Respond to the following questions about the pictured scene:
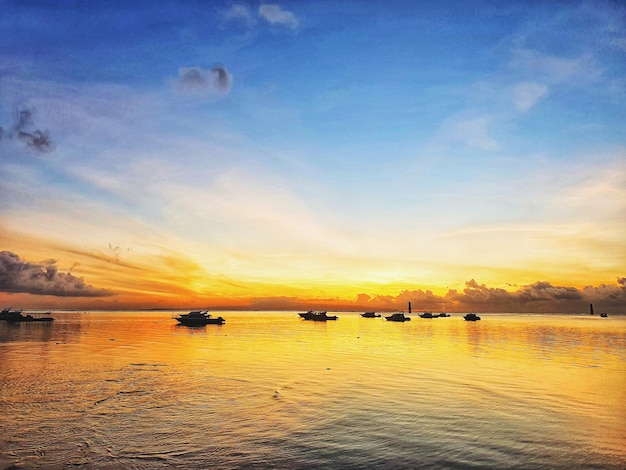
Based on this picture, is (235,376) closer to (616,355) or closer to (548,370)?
(548,370)

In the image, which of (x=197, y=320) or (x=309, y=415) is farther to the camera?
(x=197, y=320)

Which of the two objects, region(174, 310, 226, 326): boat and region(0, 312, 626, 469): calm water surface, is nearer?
region(0, 312, 626, 469): calm water surface

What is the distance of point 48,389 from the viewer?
2384 cm

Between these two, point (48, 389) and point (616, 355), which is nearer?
point (48, 389)

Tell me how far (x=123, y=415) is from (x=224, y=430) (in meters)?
5.42

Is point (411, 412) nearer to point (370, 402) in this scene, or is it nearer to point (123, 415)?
point (370, 402)

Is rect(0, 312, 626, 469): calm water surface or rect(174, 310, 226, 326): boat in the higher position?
rect(0, 312, 626, 469): calm water surface

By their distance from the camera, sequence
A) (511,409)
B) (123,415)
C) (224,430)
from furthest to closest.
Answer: (511,409), (123,415), (224,430)

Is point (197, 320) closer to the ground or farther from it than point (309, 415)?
closer to the ground

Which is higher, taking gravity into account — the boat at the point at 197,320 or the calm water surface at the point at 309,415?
the calm water surface at the point at 309,415

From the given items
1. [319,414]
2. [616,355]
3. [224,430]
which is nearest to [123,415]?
[224,430]

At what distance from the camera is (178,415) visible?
18.5 m

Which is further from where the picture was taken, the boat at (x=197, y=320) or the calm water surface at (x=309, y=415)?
the boat at (x=197, y=320)

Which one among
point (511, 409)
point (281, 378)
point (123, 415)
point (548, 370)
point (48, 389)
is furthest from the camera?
point (548, 370)
